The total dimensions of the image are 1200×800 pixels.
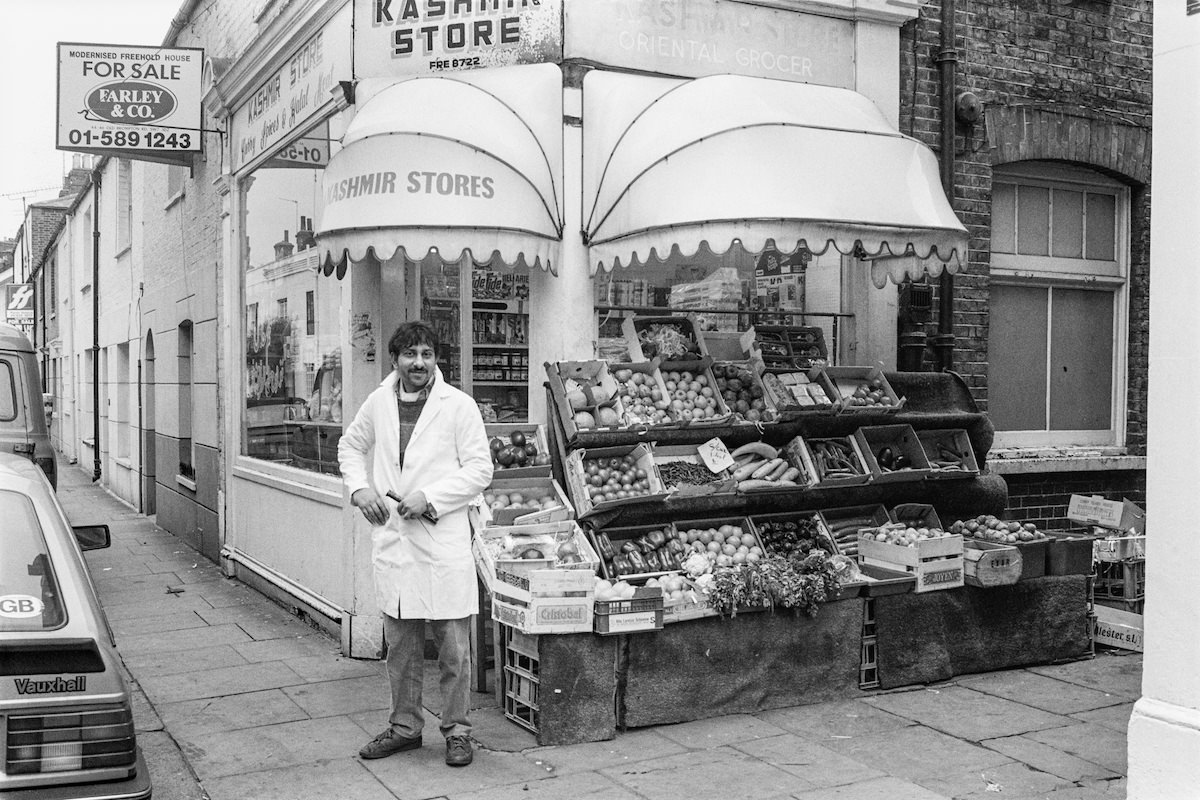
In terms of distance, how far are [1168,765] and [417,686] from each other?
132 inches

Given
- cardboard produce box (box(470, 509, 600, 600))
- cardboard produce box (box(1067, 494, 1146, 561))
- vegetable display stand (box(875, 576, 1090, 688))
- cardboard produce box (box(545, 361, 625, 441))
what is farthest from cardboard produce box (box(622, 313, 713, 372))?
cardboard produce box (box(1067, 494, 1146, 561))

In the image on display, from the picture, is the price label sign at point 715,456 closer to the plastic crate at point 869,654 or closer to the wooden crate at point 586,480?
the wooden crate at point 586,480

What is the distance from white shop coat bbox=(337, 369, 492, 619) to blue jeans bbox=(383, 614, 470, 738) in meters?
0.12

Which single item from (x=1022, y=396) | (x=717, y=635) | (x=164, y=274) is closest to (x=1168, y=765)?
(x=717, y=635)

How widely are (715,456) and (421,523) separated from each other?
2240 mm

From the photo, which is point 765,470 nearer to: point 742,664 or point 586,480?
point 586,480

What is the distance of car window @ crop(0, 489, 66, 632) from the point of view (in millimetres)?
3348

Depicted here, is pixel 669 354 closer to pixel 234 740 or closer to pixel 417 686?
pixel 417 686

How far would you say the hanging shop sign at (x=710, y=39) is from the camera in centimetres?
721

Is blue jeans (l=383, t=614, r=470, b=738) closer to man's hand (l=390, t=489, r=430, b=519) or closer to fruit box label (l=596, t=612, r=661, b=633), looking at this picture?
man's hand (l=390, t=489, r=430, b=519)

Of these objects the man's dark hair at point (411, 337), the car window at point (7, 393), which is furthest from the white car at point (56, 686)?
the car window at point (7, 393)

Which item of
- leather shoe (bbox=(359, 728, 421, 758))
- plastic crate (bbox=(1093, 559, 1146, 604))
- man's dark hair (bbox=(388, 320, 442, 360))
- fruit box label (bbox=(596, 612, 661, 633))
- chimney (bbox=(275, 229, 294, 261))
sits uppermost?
chimney (bbox=(275, 229, 294, 261))

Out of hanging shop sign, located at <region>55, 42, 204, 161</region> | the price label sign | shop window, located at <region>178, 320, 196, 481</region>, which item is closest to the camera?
the price label sign

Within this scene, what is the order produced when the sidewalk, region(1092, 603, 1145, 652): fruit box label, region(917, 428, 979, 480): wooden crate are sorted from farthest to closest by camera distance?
region(917, 428, 979, 480): wooden crate < region(1092, 603, 1145, 652): fruit box label < the sidewalk
